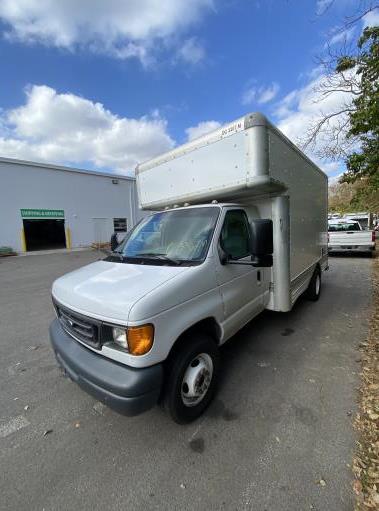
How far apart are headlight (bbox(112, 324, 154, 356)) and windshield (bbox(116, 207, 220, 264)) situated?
83 cm

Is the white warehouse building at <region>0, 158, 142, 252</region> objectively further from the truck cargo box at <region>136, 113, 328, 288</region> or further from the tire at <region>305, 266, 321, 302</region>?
the tire at <region>305, 266, 321, 302</region>

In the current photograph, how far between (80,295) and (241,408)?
6.56 ft

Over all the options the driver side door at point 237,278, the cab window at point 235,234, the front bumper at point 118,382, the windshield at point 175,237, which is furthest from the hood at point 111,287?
the cab window at point 235,234

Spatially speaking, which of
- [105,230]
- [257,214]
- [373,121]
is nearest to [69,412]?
[257,214]

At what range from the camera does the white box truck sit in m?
1.98

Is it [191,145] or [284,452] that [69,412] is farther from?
[191,145]

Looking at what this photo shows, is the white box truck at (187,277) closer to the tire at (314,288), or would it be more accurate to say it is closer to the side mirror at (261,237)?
the side mirror at (261,237)

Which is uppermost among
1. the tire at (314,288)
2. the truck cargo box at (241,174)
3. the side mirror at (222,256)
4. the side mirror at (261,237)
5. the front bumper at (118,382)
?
the truck cargo box at (241,174)

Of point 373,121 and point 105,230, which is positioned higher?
point 373,121

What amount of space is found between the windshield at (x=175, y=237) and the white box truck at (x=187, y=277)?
0.02 meters

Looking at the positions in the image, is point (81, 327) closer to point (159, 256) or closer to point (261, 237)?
point (159, 256)

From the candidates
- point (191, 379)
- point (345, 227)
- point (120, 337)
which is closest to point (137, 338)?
point (120, 337)

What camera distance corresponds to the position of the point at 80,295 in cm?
229

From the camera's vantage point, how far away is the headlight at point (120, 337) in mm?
1956
